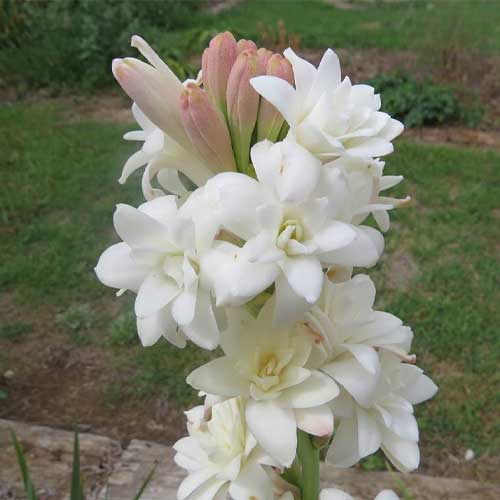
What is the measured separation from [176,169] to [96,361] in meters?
2.29

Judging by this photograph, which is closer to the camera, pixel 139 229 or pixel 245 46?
pixel 139 229

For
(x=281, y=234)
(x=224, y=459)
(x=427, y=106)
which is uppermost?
(x=281, y=234)

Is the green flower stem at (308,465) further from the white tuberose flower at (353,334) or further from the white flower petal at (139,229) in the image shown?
the white flower petal at (139,229)

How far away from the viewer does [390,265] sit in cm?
365

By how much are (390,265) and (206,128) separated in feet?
9.44

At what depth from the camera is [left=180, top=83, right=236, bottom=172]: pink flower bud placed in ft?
2.87

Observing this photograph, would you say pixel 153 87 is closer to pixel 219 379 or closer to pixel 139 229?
pixel 139 229

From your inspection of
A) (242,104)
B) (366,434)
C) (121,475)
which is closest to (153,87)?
(242,104)

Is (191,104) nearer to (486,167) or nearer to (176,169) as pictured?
(176,169)

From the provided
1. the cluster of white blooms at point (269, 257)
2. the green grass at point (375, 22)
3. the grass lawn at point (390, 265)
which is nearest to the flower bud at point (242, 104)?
the cluster of white blooms at point (269, 257)

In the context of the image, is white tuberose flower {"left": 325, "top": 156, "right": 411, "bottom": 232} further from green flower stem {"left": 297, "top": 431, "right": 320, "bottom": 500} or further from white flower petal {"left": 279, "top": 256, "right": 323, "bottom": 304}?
green flower stem {"left": 297, "top": 431, "right": 320, "bottom": 500}

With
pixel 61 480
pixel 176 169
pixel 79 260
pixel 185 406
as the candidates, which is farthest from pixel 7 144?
pixel 176 169

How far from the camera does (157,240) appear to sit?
84 cm

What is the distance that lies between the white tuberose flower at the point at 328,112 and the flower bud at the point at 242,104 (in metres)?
0.06
